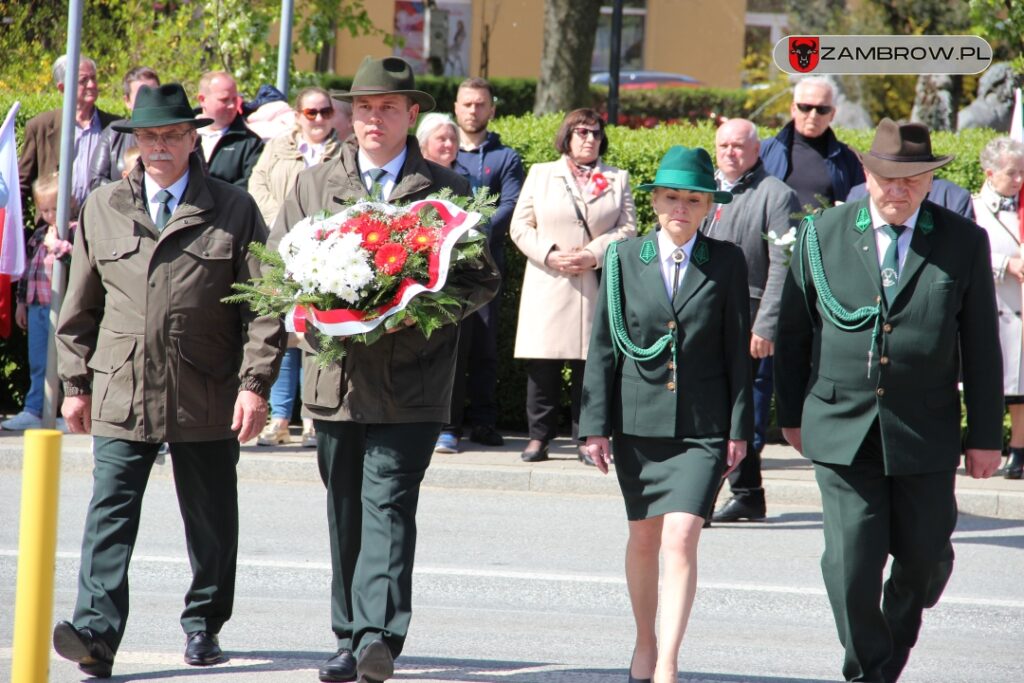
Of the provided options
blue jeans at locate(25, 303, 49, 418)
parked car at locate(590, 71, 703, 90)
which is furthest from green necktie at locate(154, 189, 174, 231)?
parked car at locate(590, 71, 703, 90)

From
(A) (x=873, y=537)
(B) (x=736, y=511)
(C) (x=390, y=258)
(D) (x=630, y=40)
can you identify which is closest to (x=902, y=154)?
(A) (x=873, y=537)

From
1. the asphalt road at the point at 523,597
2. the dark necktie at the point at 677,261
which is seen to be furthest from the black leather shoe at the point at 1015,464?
the dark necktie at the point at 677,261

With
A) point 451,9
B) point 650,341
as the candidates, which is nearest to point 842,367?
point 650,341

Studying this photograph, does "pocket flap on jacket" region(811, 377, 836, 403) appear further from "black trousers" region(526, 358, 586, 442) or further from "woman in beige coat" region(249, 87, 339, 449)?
"woman in beige coat" region(249, 87, 339, 449)

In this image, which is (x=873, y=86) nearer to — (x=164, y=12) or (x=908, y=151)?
(x=164, y=12)

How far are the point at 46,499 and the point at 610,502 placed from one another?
6.27 metres

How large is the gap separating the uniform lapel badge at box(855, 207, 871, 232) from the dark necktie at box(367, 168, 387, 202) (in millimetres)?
1773

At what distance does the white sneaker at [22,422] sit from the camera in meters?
10.4

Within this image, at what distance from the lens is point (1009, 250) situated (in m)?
9.84

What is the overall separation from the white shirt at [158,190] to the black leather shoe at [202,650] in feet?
5.32

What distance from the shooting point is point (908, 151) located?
210 inches

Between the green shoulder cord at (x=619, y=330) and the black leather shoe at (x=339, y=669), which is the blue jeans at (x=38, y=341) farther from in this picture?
the green shoulder cord at (x=619, y=330)

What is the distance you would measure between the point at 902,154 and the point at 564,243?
469 cm

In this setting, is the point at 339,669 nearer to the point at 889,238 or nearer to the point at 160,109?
the point at 160,109
